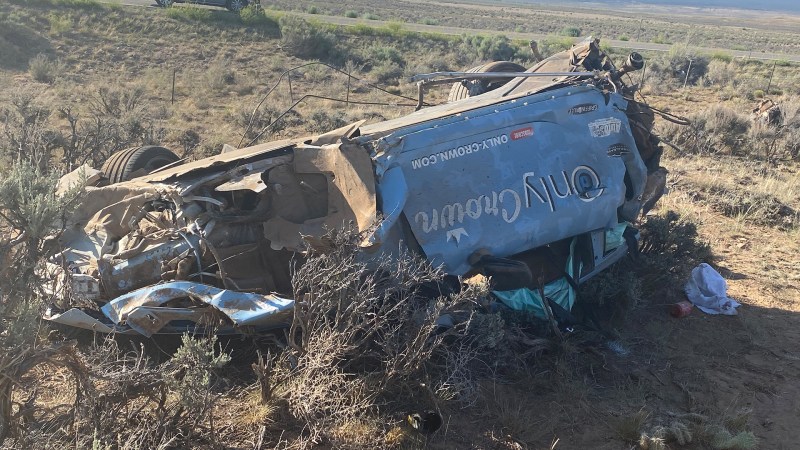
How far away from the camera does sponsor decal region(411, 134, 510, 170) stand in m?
5.36

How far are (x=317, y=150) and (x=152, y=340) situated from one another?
186 cm

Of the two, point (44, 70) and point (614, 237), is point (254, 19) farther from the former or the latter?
point (614, 237)

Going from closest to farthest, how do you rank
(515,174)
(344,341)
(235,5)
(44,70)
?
1. (344,341)
2. (515,174)
3. (44,70)
4. (235,5)

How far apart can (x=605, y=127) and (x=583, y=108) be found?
294mm

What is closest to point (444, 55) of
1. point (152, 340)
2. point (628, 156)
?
point (628, 156)

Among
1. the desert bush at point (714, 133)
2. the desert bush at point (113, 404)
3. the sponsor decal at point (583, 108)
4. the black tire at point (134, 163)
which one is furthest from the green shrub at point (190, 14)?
the desert bush at point (113, 404)

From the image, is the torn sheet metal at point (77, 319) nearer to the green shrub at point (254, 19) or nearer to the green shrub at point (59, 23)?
the green shrub at point (59, 23)

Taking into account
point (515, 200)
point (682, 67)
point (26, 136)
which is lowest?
point (682, 67)

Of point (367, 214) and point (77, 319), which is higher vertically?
point (367, 214)

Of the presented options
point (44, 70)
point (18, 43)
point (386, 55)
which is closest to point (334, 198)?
point (44, 70)

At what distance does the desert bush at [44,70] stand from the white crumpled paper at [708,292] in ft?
58.7

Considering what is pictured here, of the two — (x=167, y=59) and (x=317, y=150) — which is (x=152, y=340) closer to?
(x=317, y=150)

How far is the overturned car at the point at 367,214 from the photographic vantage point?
4.52 meters

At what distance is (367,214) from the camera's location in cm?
484
